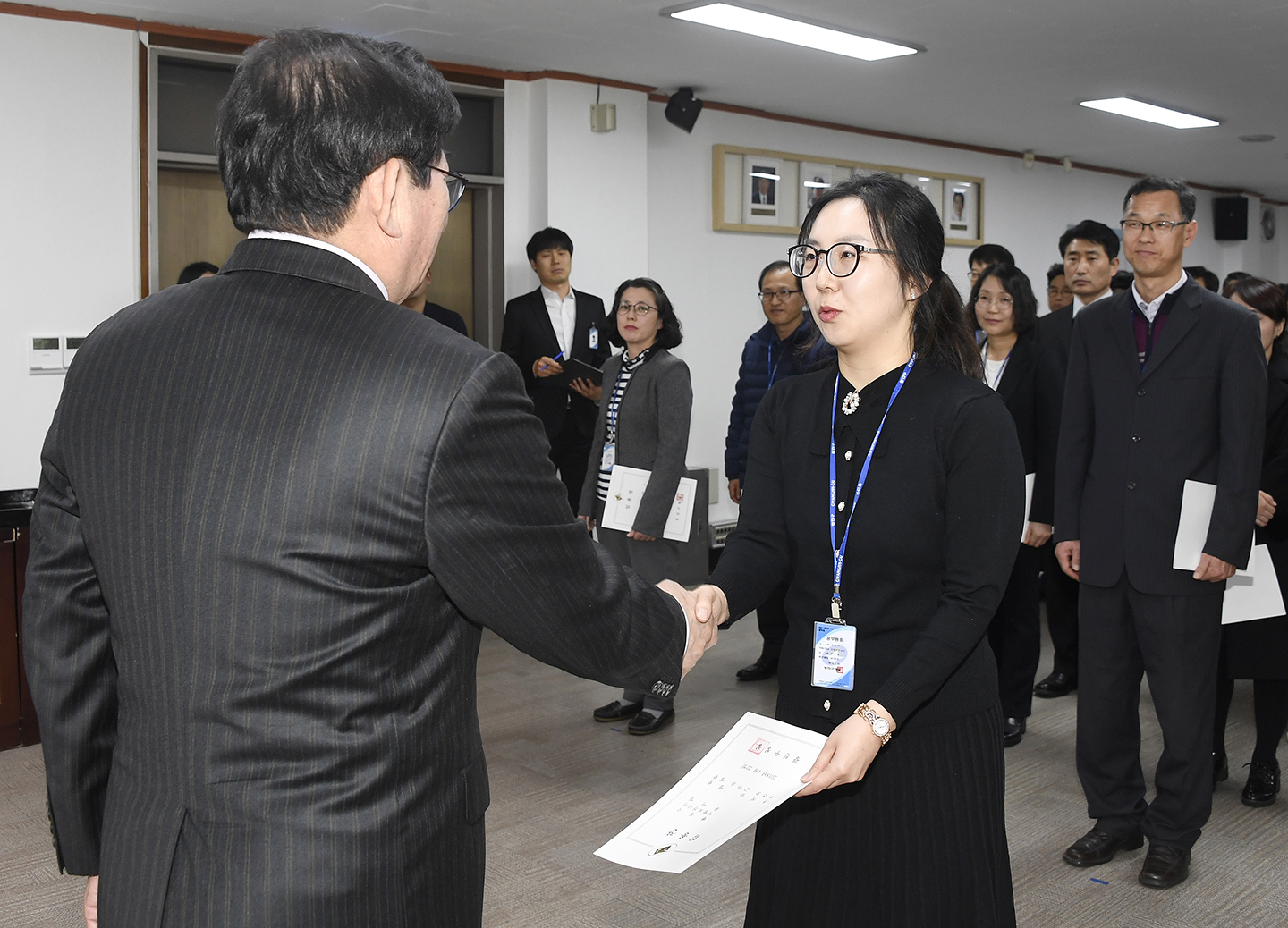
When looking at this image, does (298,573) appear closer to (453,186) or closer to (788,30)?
(453,186)

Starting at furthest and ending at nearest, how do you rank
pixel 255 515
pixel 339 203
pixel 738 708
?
pixel 738 708 → pixel 339 203 → pixel 255 515

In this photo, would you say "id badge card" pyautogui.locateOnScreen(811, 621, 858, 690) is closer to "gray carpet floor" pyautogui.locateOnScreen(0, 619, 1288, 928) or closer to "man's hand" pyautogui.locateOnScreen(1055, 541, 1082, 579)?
"gray carpet floor" pyautogui.locateOnScreen(0, 619, 1288, 928)

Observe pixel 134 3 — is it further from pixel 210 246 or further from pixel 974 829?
pixel 974 829

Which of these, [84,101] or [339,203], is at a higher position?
[84,101]

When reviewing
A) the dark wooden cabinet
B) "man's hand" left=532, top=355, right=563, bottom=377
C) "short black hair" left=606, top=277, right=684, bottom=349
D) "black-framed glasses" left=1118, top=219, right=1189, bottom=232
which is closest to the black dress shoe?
"short black hair" left=606, top=277, right=684, bottom=349

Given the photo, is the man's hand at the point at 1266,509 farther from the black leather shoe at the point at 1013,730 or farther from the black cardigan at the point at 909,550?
the black cardigan at the point at 909,550

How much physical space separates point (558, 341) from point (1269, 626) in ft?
12.8

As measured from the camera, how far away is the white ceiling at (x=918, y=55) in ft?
17.0

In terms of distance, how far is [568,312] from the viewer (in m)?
6.40

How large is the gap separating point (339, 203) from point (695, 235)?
21.4 ft

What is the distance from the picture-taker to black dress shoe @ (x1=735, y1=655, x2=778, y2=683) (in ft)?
16.5

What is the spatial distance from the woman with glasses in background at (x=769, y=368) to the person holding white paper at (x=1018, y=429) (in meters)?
0.72

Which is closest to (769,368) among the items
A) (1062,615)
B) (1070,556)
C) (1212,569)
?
(1062,615)

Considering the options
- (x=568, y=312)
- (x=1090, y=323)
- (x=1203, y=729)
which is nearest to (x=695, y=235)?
(x=568, y=312)
